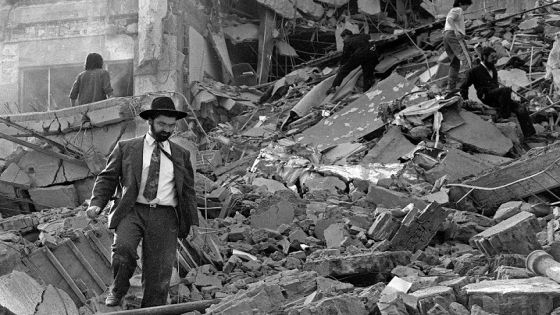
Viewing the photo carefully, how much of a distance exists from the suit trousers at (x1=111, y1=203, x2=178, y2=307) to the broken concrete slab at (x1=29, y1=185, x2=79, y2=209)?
4782mm

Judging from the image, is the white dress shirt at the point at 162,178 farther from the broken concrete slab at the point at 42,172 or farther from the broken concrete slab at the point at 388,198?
the broken concrete slab at the point at 42,172

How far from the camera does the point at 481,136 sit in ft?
34.4

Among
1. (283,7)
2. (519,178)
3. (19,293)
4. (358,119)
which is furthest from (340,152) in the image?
(283,7)

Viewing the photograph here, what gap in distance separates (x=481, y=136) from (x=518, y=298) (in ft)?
19.8

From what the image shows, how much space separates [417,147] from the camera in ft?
33.3

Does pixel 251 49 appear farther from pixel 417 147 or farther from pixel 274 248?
pixel 274 248

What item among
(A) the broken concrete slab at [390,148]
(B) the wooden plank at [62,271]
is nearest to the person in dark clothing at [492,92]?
(A) the broken concrete slab at [390,148]

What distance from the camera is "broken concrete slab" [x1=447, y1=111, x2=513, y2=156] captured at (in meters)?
10.3

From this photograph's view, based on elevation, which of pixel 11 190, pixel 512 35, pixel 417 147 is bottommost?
pixel 11 190

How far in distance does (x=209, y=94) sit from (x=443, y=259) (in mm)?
8577

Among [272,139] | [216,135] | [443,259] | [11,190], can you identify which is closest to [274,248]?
[443,259]

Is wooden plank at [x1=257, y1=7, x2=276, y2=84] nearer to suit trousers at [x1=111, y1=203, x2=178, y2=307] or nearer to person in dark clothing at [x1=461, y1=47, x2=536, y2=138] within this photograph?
person in dark clothing at [x1=461, y1=47, x2=536, y2=138]

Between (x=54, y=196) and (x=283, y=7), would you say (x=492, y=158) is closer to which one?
(x=54, y=196)

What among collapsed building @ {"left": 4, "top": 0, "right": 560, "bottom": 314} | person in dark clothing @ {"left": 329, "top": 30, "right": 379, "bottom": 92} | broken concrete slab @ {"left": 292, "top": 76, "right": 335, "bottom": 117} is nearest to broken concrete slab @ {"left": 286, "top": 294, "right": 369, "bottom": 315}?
collapsed building @ {"left": 4, "top": 0, "right": 560, "bottom": 314}
